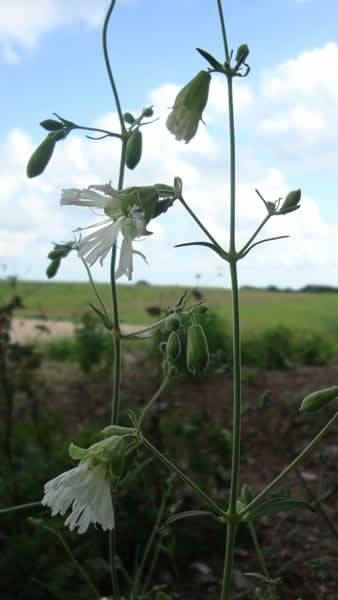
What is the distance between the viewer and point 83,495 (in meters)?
1.12

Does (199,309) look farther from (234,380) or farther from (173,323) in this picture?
(234,380)

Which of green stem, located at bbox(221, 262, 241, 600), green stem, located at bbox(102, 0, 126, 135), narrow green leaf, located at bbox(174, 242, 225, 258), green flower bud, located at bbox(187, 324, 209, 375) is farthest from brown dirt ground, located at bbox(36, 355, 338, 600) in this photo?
green stem, located at bbox(102, 0, 126, 135)

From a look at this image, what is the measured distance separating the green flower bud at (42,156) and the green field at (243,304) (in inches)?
146

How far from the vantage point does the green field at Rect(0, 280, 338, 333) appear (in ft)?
19.9

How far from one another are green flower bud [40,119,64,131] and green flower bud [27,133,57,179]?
0.08ft

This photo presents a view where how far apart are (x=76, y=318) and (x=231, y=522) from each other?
4315 mm

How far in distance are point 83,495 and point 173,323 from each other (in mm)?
375

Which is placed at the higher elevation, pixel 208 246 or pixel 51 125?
pixel 51 125

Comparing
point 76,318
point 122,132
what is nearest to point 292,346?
point 76,318

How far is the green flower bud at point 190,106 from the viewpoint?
1.29 metres

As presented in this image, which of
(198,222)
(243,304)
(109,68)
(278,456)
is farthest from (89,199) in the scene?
(243,304)

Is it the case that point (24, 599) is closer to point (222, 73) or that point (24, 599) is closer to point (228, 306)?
point (222, 73)

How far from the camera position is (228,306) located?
8.17m

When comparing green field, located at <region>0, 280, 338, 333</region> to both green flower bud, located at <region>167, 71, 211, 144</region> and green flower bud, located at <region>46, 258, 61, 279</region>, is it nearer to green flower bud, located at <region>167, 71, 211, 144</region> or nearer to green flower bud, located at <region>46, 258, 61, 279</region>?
green flower bud, located at <region>46, 258, 61, 279</region>
